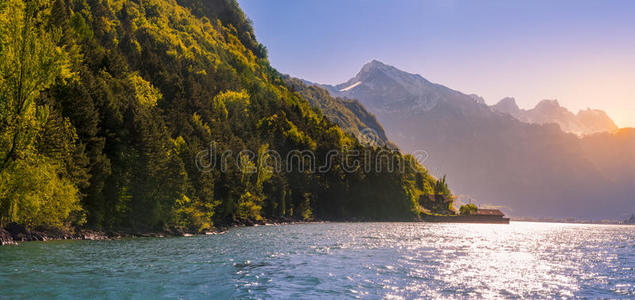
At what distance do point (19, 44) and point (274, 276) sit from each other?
34902 millimetres

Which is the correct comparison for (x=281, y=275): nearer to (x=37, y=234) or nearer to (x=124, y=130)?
(x=37, y=234)

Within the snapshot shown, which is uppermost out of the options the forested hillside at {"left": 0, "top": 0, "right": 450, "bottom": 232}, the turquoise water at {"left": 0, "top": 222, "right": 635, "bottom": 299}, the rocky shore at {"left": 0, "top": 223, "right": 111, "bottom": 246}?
the forested hillside at {"left": 0, "top": 0, "right": 450, "bottom": 232}

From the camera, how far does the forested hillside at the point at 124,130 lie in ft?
147

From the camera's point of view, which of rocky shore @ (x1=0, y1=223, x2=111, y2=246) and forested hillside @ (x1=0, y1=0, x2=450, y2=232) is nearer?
forested hillside @ (x1=0, y1=0, x2=450, y2=232)

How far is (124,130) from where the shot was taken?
231ft

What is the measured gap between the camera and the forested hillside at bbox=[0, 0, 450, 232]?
Result: 44.9 m

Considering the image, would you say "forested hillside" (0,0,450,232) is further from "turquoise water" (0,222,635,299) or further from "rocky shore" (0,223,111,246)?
"turquoise water" (0,222,635,299)

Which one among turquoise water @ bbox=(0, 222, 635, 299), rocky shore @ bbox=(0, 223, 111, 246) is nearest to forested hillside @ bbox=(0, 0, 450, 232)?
rocky shore @ bbox=(0, 223, 111, 246)

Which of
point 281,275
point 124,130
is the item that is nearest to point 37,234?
point 124,130

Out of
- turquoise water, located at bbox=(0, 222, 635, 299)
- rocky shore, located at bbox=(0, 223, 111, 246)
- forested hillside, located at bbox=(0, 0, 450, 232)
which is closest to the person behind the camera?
turquoise water, located at bbox=(0, 222, 635, 299)

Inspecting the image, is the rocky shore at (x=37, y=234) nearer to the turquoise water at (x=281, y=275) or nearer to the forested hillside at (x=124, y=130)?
the forested hillside at (x=124, y=130)

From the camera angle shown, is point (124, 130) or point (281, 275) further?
point (124, 130)

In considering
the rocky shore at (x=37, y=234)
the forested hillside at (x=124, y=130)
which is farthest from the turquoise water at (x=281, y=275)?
the forested hillside at (x=124, y=130)

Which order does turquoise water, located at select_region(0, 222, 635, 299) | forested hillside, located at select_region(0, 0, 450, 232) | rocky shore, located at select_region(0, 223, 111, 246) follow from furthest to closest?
rocky shore, located at select_region(0, 223, 111, 246) → forested hillside, located at select_region(0, 0, 450, 232) → turquoise water, located at select_region(0, 222, 635, 299)
